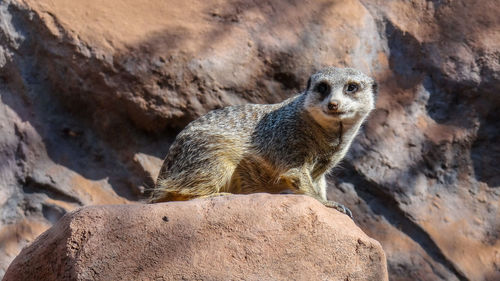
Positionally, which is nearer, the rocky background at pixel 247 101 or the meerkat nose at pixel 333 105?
the meerkat nose at pixel 333 105

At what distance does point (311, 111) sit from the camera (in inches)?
147

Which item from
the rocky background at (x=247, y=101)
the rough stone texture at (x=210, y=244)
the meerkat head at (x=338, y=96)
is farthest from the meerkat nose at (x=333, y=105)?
the rocky background at (x=247, y=101)

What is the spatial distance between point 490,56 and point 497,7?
0.38m

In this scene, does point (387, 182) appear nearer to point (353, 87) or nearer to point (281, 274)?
point (353, 87)

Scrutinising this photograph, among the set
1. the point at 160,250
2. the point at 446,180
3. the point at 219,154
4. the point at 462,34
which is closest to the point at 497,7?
the point at 462,34

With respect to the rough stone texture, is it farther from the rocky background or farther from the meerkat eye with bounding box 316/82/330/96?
the rocky background

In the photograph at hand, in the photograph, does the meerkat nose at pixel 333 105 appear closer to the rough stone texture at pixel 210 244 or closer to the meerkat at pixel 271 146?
the meerkat at pixel 271 146

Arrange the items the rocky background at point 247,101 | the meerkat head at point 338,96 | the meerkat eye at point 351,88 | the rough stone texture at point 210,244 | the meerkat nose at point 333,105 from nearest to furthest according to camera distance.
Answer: the rough stone texture at point 210,244 → the meerkat nose at point 333,105 → the meerkat head at point 338,96 → the meerkat eye at point 351,88 → the rocky background at point 247,101

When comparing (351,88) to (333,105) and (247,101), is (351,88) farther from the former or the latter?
(247,101)

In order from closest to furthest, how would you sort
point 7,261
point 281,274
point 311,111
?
point 281,274, point 311,111, point 7,261

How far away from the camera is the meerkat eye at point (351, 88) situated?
3717 millimetres

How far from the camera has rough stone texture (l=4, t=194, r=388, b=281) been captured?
2527 millimetres

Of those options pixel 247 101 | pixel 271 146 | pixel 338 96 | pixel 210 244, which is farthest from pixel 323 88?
pixel 210 244

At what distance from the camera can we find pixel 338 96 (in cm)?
360
